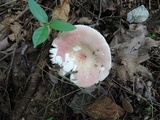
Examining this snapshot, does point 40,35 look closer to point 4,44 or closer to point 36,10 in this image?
point 36,10

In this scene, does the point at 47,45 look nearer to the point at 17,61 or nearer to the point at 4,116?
the point at 17,61

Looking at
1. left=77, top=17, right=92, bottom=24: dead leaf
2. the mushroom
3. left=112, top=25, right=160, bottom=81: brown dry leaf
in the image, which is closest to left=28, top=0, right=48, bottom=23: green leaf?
the mushroom

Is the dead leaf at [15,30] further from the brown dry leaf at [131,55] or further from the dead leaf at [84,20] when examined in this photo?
the brown dry leaf at [131,55]

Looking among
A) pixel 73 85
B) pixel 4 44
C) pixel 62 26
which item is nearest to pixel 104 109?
pixel 73 85

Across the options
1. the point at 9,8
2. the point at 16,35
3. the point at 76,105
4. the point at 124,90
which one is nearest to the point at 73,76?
the point at 76,105

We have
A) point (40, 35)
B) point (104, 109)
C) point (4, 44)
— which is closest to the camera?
point (40, 35)

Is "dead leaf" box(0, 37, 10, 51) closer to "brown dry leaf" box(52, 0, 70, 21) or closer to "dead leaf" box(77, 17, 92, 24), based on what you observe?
"brown dry leaf" box(52, 0, 70, 21)

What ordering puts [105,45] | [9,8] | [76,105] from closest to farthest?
[105,45] < [76,105] < [9,8]

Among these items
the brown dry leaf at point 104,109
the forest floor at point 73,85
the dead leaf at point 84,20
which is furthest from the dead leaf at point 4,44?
the brown dry leaf at point 104,109
